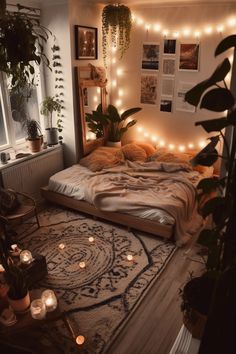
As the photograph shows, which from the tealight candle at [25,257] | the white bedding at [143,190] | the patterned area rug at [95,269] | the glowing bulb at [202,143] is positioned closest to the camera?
the patterned area rug at [95,269]

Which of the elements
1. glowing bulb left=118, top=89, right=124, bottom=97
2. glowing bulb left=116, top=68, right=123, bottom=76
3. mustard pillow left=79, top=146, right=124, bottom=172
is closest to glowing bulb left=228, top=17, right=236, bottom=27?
glowing bulb left=116, top=68, right=123, bottom=76

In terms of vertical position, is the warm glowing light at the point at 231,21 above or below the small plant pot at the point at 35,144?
above

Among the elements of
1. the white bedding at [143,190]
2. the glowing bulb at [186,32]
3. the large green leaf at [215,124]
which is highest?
the glowing bulb at [186,32]

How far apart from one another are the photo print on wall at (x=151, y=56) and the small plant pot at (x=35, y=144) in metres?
1.94

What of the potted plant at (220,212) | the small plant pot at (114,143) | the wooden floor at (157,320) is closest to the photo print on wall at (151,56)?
the small plant pot at (114,143)

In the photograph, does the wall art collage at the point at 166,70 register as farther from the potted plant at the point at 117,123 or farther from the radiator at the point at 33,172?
the radiator at the point at 33,172

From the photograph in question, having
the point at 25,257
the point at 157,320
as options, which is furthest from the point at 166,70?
the point at 157,320

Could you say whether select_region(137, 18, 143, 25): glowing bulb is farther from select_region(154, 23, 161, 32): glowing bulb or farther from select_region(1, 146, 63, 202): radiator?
select_region(1, 146, 63, 202): radiator

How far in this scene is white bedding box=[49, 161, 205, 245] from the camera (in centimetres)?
317

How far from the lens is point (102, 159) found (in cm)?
409

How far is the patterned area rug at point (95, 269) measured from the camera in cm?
222

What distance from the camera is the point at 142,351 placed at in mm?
2006

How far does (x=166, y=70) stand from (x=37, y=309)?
358 cm

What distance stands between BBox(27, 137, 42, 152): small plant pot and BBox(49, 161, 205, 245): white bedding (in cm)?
43
